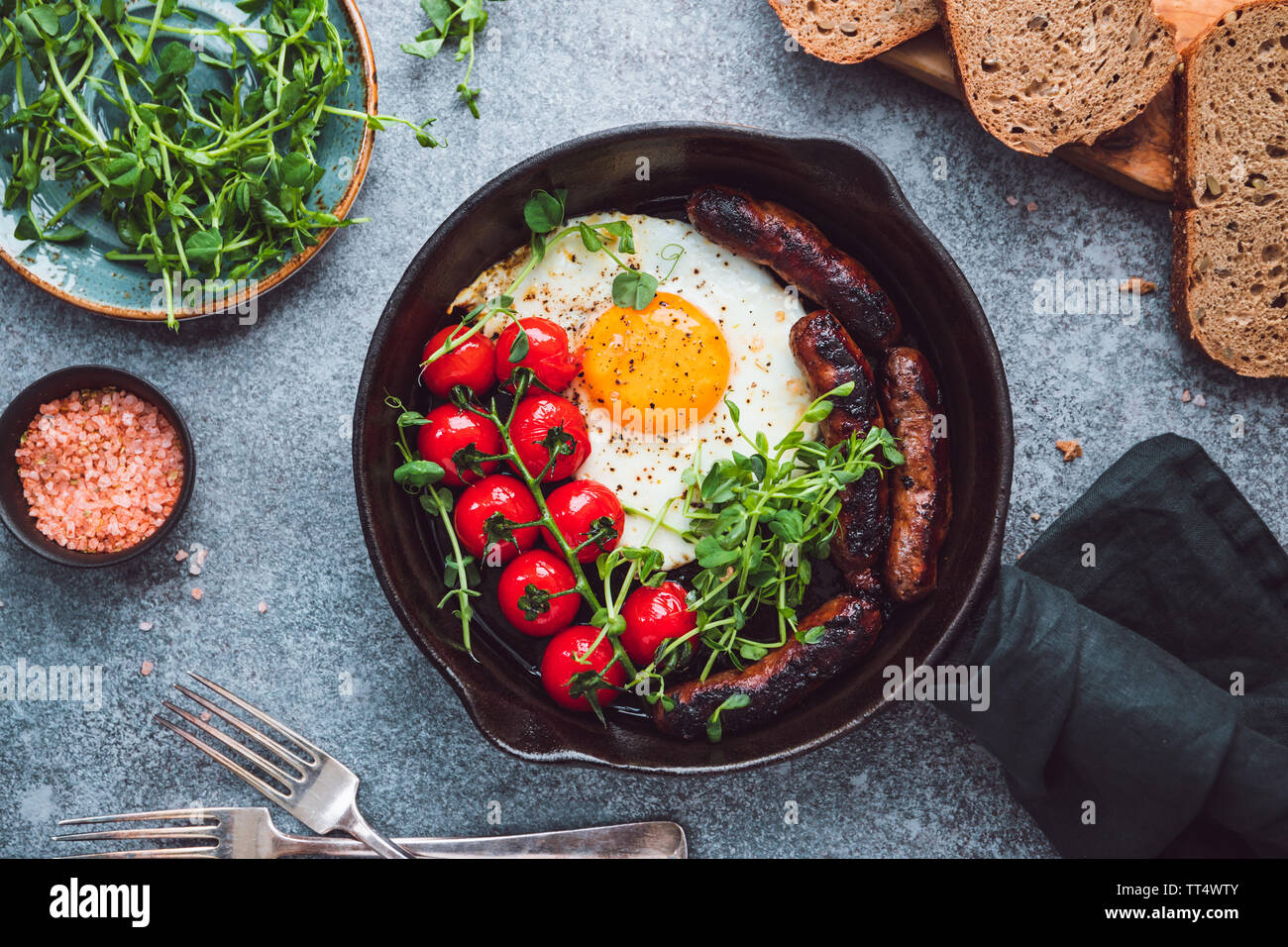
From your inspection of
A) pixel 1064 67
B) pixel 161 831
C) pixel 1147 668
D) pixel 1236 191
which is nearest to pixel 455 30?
pixel 1064 67

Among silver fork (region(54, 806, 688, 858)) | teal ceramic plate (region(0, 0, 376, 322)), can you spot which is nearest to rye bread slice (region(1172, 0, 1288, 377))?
silver fork (region(54, 806, 688, 858))

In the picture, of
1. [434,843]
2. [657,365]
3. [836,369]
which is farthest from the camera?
[434,843]

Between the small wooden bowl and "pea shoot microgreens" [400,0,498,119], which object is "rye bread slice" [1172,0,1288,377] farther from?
the small wooden bowl

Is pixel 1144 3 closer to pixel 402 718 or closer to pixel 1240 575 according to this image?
pixel 1240 575

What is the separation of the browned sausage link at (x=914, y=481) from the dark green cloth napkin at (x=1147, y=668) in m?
0.19

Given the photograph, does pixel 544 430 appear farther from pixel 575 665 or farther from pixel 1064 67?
pixel 1064 67

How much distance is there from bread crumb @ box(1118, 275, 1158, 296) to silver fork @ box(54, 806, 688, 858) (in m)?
1.65

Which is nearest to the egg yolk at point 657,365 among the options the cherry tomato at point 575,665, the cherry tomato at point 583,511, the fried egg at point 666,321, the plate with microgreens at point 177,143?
the fried egg at point 666,321

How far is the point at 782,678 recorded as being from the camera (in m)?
1.91

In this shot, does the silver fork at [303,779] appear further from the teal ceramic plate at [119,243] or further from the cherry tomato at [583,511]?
the teal ceramic plate at [119,243]

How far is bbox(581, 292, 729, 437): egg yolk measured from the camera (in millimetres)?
1999

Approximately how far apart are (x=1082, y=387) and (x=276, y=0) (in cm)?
203

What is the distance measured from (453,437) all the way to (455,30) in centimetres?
99

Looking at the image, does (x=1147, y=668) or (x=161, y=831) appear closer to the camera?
(x=1147, y=668)
